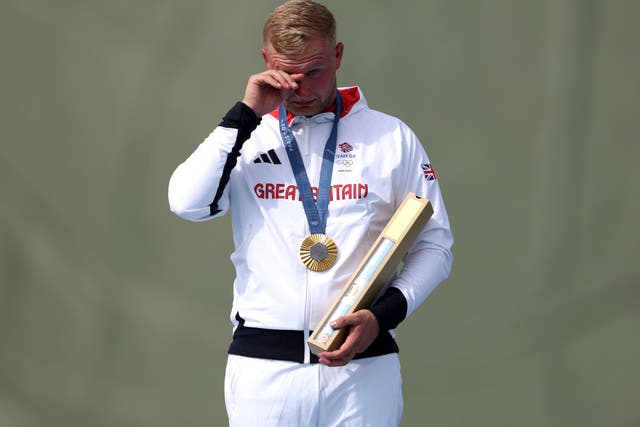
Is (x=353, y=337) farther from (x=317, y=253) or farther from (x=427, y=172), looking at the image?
(x=427, y=172)

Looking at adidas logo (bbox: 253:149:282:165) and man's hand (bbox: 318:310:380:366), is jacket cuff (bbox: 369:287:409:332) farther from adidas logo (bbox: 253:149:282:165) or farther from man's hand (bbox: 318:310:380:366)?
adidas logo (bbox: 253:149:282:165)

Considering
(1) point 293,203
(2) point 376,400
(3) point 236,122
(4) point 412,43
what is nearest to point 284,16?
(3) point 236,122

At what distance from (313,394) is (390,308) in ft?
0.91

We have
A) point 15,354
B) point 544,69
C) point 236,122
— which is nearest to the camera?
point 236,122

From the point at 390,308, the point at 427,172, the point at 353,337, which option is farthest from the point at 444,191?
the point at 353,337

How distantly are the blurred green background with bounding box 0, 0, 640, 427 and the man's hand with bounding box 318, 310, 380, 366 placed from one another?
5.31 feet

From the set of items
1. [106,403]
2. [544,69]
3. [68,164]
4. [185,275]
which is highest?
[544,69]

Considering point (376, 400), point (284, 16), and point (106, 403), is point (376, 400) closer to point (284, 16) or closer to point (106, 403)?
point (284, 16)

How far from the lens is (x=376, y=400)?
226 centimetres

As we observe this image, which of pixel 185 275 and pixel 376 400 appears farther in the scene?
pixel 185 275

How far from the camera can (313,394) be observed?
2223mm

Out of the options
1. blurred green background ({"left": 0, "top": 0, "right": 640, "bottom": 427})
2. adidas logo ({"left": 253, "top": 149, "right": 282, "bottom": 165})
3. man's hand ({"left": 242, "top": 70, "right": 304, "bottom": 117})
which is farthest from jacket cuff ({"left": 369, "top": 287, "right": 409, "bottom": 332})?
blurred green background ({"left": 0, "top": 0, "right": 640, "bottom": 427})

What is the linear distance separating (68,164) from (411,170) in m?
1.99

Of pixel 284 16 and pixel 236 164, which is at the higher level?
pixel 284 16
